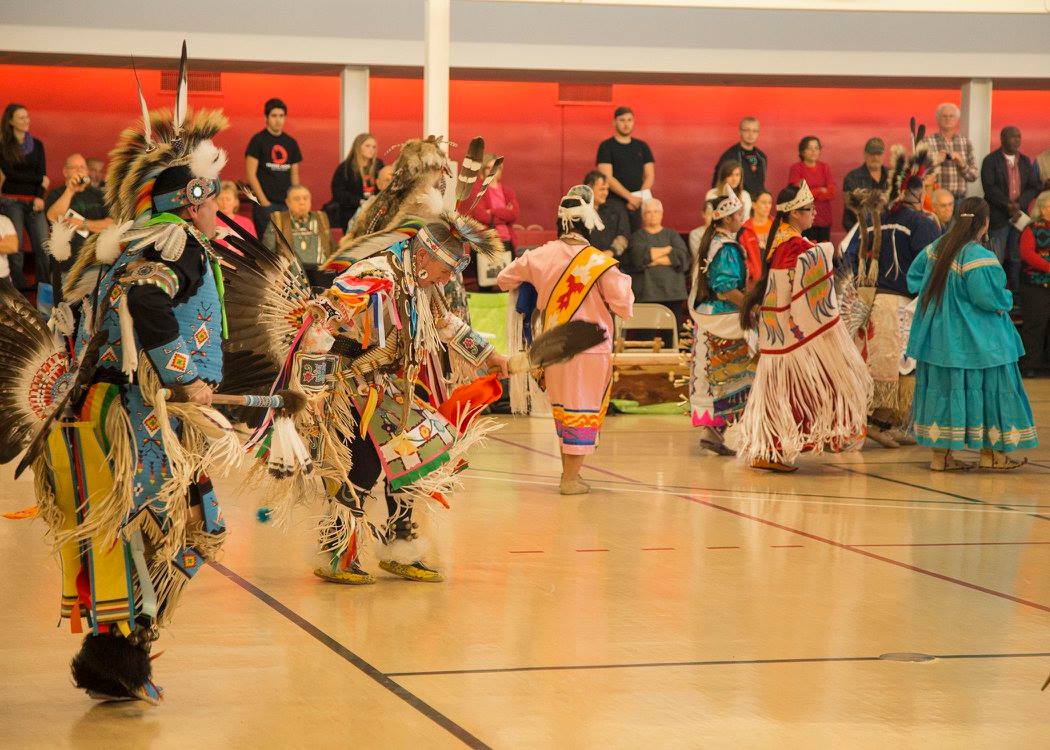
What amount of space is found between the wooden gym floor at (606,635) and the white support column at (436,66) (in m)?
3.04

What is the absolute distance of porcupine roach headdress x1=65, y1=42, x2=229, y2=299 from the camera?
3.54 meters

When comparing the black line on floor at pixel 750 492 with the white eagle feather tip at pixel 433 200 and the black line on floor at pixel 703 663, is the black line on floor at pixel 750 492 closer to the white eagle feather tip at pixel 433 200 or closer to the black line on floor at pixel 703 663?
the white eagle feather tip at pixel 433 200

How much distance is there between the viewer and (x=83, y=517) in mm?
3477

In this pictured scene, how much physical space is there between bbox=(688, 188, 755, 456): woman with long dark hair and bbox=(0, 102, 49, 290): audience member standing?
485cm

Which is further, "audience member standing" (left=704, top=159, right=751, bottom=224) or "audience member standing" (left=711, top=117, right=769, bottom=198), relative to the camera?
"audience member standing" (left=711, top=117, right=769, bottom=198)

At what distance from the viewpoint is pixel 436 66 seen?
8.78 meters

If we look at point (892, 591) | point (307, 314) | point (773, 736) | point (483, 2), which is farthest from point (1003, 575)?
point (483, 2)

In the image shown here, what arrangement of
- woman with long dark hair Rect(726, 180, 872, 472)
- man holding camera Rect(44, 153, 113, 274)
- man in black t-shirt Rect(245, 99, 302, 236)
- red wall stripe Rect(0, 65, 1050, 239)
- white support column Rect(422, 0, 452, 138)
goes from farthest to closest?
red wall stripe Rect(0, 65, 1050, 239) → man in black t-shirt Rect(245, 99, 302, 236) → man holding camera Rect(44, 153, 113, 274) → white support column Rect(422, 0, 452, 138) → woman with long dark hair Rect(726, 180, 872, 472)

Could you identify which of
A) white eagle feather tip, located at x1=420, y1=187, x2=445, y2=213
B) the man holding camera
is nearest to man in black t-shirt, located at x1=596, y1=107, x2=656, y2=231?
the man holding camera

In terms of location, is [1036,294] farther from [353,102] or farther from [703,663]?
[703,663]

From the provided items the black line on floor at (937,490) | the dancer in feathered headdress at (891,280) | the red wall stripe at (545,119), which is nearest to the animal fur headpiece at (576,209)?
the black line on floor at (937,490)

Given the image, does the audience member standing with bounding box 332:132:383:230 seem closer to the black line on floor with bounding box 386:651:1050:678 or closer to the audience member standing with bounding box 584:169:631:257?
the audience member standing with bounding box 584:169:631:257

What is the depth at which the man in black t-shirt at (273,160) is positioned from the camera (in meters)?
11.1

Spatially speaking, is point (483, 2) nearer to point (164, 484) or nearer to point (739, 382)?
point (739, 382)
